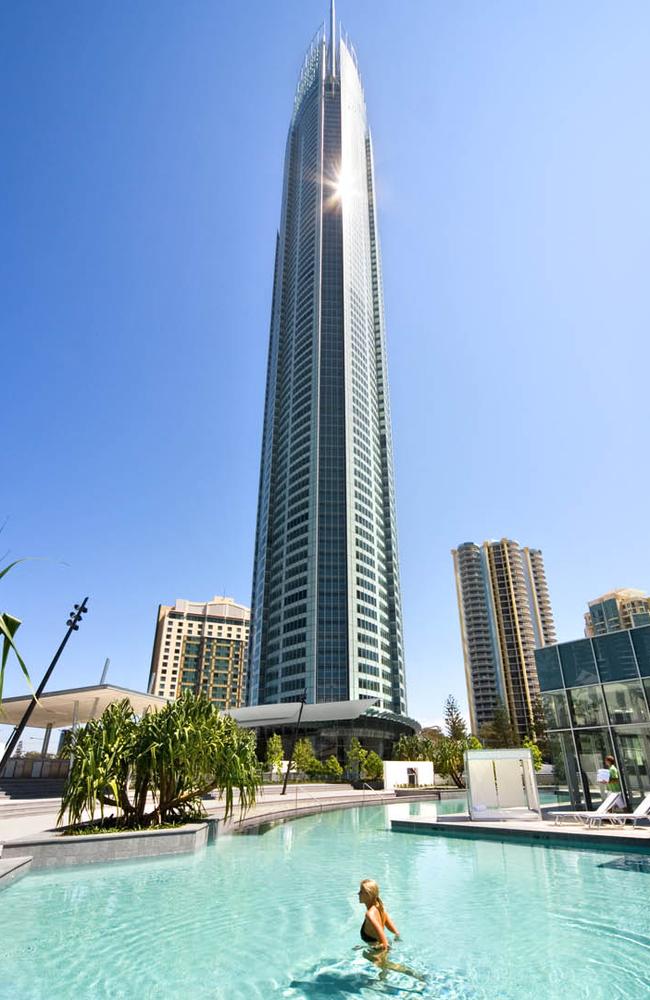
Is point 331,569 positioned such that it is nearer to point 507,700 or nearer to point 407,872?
point 507,700

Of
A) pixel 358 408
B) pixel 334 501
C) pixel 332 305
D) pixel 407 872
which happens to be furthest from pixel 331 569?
pixel 407 872

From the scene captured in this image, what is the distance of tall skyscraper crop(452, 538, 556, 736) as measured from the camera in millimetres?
149375

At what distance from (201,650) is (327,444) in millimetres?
99797

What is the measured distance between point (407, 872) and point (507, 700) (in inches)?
5828

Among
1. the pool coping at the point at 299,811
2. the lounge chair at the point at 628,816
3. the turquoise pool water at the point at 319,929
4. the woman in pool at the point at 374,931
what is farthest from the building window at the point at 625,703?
the woman in pool at the point at 374,931

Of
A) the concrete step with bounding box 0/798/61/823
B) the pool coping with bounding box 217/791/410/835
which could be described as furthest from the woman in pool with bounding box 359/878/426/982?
the concrete step with bounding box 0/798/61/823

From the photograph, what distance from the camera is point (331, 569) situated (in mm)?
102500

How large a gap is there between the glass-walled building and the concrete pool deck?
3121 millimetres

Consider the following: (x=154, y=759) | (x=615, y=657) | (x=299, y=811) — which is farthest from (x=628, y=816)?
(x=299, y=811)

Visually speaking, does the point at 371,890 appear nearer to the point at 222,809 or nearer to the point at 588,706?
the point at 588,706

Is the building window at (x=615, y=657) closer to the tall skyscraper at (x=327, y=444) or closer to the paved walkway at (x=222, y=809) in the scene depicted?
the paved walkway at (x=222, y=809)

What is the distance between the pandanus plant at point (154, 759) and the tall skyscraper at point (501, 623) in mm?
141406

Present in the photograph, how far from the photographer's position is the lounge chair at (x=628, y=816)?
17.8 metres

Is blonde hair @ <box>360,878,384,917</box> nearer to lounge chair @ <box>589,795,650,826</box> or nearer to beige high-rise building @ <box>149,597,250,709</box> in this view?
lounge chair @ <box>589,795,650,826</box>
